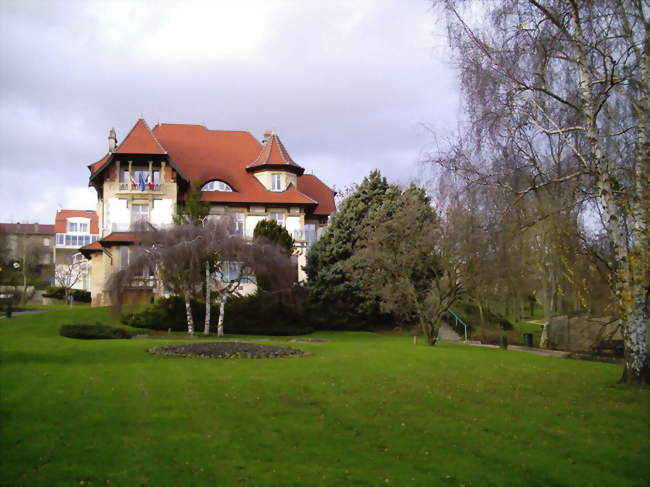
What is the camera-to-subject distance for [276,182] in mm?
50531

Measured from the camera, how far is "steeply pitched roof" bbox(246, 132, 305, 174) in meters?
50.4

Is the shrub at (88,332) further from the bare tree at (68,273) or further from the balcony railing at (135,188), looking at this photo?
the bare tree at (68,273)

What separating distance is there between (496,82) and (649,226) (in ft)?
16.0

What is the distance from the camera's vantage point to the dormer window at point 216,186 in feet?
161

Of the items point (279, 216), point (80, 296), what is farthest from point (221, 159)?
point (80, 296)

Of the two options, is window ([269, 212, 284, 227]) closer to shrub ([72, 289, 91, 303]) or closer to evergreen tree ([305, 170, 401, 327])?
evergreen tree ([305, 170, 401, 327])

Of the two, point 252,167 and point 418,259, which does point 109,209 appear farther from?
point 418,259

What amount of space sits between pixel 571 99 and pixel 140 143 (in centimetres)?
3478

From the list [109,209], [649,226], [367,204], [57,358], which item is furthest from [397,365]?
[109,209]

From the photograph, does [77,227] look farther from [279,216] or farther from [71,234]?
[279,216]

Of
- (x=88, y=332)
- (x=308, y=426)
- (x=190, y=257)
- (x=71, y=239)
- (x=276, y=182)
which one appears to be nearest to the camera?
(x=308, y=426)

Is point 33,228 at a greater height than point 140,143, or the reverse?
point 140,143

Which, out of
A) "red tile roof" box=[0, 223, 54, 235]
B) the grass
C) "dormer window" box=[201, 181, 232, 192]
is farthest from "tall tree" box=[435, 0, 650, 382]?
"red tile roof" box=[0, 223, 54, 235]

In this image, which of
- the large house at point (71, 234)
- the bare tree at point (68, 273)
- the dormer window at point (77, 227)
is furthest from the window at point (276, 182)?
the dormer window at point (77, 227)
